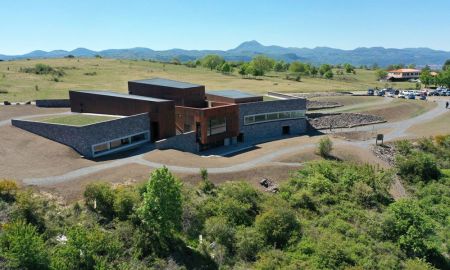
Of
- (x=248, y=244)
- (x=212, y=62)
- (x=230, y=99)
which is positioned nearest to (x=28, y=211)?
(x=248, y=244)

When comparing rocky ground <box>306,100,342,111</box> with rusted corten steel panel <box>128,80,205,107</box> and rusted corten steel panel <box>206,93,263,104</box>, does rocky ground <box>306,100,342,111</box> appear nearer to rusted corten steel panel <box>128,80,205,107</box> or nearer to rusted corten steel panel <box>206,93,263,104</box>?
rusted corten steel panel <box>206,93,263,104</box>

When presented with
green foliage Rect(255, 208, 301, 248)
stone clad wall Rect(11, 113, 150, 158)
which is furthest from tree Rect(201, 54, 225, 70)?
green foliage Rect(255, 208, 301, 248)

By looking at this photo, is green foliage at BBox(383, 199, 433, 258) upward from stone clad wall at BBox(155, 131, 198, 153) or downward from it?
downward

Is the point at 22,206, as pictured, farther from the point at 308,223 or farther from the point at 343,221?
the point at 343,221

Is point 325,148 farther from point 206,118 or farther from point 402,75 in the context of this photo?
point 402,75

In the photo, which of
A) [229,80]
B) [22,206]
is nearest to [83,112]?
[22,206]

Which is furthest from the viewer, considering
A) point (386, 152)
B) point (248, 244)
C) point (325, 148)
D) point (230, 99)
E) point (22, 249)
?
point (230, 99)
